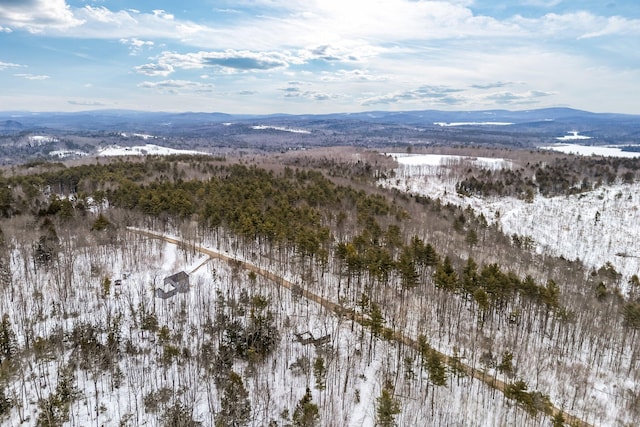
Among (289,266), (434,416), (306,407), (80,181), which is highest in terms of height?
(80,181)

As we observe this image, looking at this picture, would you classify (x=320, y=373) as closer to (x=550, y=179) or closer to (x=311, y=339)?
(x=311, y=339)

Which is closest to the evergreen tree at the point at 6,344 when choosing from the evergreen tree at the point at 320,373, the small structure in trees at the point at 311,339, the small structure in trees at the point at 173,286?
the small structure in trees at the point at 173,286

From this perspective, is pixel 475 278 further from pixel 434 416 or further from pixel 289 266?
pixel 289 266

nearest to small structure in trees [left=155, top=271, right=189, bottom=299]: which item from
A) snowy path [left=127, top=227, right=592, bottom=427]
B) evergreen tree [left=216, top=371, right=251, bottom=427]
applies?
snowy path [left=127, top=227, right=592, bottom=427]

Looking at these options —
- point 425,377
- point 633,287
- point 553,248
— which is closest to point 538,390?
point 425,377

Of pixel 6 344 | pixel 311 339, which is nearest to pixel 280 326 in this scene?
pixel 311 339

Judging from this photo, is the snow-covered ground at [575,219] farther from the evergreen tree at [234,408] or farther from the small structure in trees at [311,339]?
the evergreen tree at [234,408]
